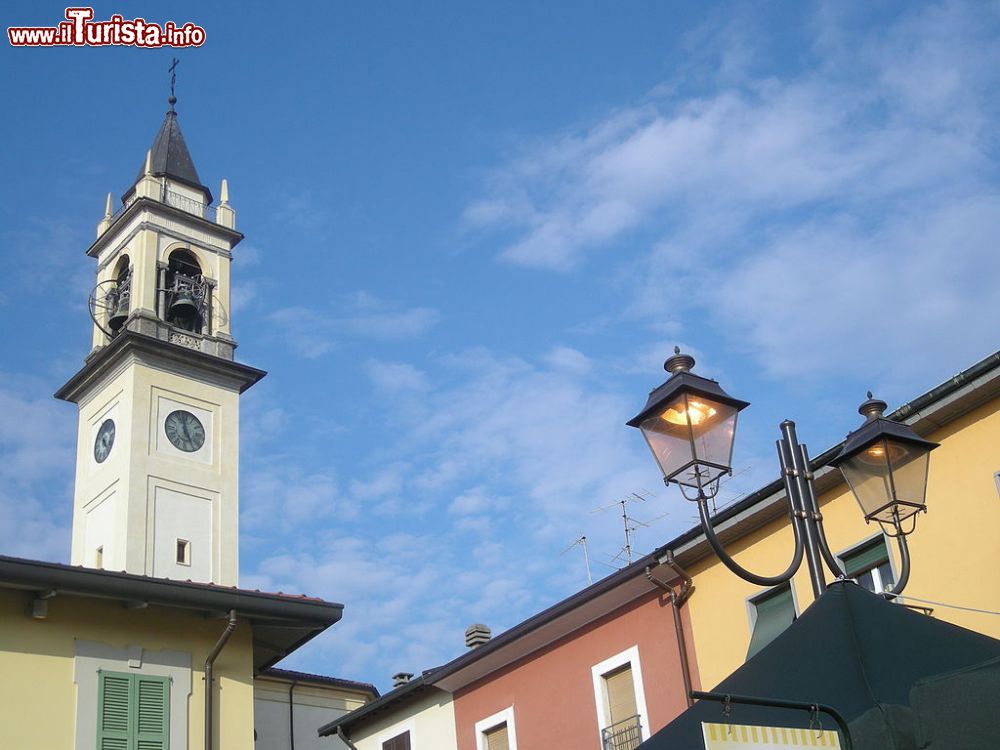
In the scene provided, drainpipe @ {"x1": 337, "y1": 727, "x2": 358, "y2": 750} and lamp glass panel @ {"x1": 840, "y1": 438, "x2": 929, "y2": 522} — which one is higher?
drainpipe @ {"x1": 337, "y1": 727, "x2": 358, "y2": 750}

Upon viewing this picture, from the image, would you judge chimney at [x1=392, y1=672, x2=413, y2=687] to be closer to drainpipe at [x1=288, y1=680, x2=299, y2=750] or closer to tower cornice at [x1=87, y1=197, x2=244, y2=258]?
drainpipe at [x1=288, y1=680, x2=299, y2=750]

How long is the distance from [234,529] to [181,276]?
8.32m

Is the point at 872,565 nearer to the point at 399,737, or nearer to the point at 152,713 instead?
the point at 152,713

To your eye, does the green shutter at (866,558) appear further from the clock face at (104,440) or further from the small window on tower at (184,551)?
the clock face at (104,440)

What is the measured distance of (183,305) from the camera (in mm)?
37531

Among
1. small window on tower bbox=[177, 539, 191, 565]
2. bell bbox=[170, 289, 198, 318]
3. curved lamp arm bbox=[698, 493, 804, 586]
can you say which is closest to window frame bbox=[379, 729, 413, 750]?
small window on tower bbox=[177, 539, 191, 565]

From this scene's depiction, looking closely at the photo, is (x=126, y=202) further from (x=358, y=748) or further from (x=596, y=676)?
(x=596, y=676)

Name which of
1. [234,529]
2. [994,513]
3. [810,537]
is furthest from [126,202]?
[810,537]

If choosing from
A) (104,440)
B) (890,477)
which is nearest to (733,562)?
(890,477)

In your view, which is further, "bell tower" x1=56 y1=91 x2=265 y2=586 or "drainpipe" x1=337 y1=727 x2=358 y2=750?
"bell tower" x1=56 y1=91 x2=265 y2=586

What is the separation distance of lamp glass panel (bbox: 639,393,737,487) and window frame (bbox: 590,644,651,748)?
10273 millimetres

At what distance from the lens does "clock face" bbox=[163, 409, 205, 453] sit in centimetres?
Result: 3459

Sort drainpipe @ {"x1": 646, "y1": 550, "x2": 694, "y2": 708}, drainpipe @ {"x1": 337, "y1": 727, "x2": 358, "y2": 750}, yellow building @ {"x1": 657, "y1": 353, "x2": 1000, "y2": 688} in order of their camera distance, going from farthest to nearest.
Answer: drainpipe @ {"x1": 337, "y1": 727, "x2": 358, "y2": 750} → drainpipe @ {"x1": 646, "y1": 550, "x2": 694, "y2": 708} → yellow building @ {"x1": 657, "y1": 353, "x2": 1000, "y2": 688}

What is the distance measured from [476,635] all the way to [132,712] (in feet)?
28.4
